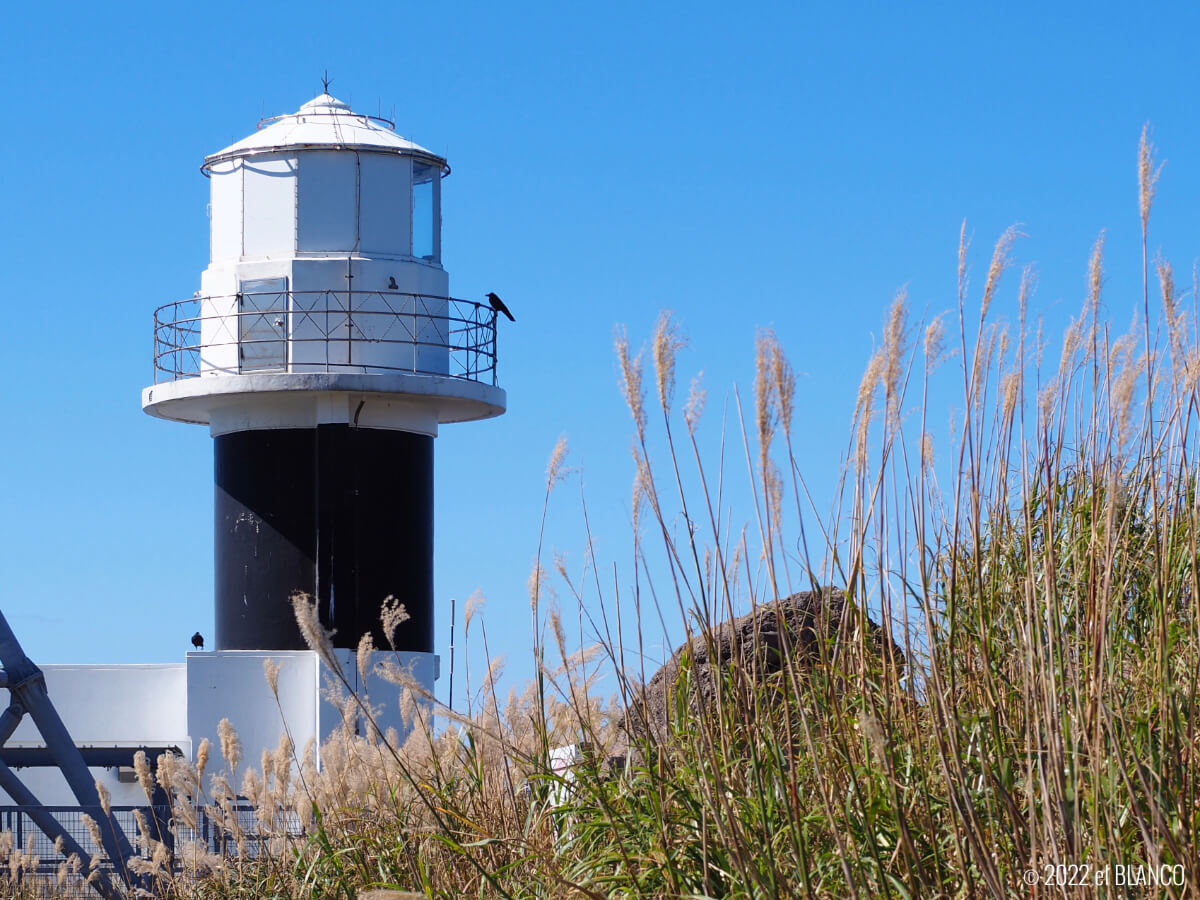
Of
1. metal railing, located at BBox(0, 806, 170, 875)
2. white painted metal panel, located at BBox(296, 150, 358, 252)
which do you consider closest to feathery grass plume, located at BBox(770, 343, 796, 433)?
metal railing, located at BBox(0, 806, 170, 875)

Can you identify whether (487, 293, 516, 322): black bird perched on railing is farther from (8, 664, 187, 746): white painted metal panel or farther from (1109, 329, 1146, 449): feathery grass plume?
(1109, 329, 1146, 449): feathery grass plume

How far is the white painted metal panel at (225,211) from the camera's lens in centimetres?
1426

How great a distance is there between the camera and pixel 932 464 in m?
3.38

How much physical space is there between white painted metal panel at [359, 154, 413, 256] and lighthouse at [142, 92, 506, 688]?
0.04 feet

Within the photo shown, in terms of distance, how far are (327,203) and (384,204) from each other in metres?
0.52

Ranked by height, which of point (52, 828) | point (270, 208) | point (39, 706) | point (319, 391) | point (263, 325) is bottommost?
point (52, 828)

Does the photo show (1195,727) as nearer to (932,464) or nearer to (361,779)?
(932,464)

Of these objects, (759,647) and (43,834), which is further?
(43,834)

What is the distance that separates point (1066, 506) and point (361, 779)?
7.44ft

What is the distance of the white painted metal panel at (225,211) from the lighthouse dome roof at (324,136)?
0.42ft

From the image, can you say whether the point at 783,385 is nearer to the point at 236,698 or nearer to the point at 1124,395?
the point at 1124,395

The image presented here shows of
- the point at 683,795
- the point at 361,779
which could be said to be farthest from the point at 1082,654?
the point at 361,779

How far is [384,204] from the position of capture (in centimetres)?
1420

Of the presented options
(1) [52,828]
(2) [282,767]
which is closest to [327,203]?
(1) [52,828]
